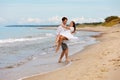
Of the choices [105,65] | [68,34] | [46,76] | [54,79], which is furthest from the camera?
[68,34]

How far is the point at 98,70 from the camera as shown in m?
8.77

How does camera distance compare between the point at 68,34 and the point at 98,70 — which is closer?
the point at 98,70

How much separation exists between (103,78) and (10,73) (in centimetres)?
364

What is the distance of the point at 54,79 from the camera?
27.4ft

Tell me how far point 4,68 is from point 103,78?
4.84m

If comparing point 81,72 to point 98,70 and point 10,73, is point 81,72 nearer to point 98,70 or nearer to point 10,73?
point 98,70

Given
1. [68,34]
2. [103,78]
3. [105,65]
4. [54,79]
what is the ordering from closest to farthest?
1. [103,78]
2. [54,79]
3. [105,65]
4. [68,34]

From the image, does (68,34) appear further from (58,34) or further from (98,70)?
(98,70)

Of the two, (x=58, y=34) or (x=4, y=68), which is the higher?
(x=58, y=34)

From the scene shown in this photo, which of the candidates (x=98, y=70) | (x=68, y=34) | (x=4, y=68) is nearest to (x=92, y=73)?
(x=98, y=70)

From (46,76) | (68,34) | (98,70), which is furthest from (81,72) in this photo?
(68,34)

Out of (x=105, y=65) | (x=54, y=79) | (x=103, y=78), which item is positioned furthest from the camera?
(x=105, y=65)

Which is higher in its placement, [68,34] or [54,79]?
[68,34]

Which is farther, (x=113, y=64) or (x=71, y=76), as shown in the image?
(x=113, y=64)
